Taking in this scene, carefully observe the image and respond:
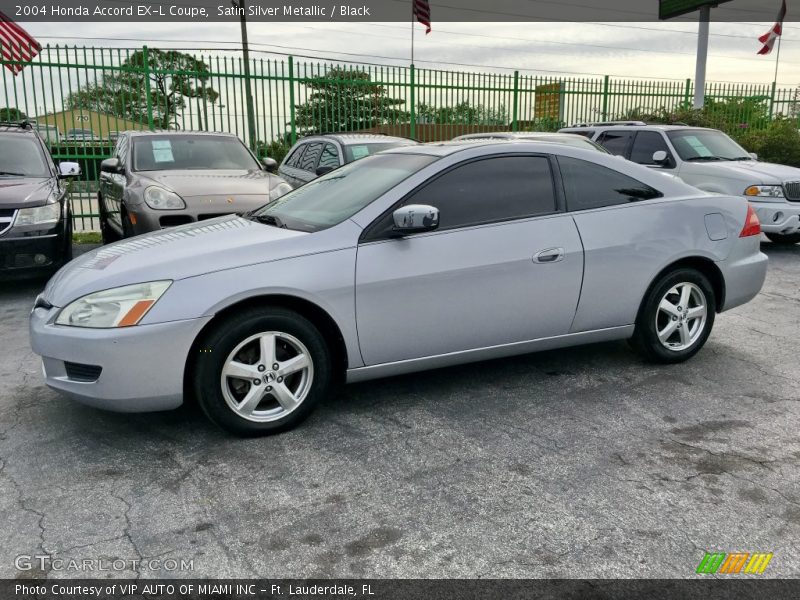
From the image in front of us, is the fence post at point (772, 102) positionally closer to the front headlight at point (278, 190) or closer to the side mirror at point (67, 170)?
the front headlight at point (278, 190)

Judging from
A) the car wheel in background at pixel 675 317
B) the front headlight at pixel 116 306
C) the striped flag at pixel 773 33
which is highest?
the striped flag at pixel 773 33

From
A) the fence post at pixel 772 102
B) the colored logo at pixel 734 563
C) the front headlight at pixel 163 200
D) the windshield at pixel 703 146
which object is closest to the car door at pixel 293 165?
the front headlight at pixel 163 200

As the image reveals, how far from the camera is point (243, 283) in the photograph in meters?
3.62

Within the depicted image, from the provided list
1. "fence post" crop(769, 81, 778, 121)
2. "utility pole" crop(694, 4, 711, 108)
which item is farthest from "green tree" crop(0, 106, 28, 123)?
"fence post" crop(769, 81, 778, 121)

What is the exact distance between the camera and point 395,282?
392 cm

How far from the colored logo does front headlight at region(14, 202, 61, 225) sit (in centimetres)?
669

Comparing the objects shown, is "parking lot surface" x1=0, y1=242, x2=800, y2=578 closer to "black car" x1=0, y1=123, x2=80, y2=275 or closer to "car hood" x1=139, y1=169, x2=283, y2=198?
"black car" x1=0, y1=123, x2=80, y2=275

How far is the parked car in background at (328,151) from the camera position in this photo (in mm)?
9219

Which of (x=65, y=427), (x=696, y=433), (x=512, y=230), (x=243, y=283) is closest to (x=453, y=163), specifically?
(x=512, y=230)

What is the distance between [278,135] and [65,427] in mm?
10880

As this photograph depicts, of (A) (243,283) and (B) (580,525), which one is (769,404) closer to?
(B) (580,525)

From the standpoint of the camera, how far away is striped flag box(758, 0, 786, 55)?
18.8m

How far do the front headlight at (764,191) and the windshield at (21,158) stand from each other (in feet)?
28.5

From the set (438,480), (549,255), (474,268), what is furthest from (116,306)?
(549,255)
